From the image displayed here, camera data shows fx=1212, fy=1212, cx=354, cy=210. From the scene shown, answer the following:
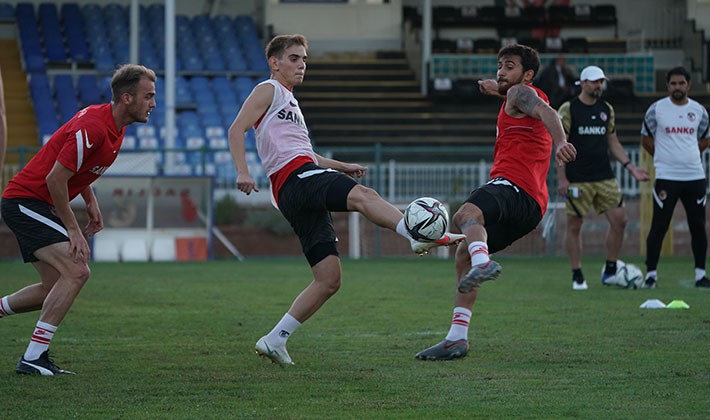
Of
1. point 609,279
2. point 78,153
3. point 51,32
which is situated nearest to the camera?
point 78,153

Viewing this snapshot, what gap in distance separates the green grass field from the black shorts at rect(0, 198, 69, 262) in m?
0.83

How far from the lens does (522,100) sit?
7.88 m

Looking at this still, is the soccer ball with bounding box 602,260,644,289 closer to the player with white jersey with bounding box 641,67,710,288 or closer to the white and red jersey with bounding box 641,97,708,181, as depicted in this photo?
the player with white jersey with bounding box 641,67,710,288

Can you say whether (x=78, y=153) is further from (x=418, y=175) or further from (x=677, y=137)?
(x=418, y=175)

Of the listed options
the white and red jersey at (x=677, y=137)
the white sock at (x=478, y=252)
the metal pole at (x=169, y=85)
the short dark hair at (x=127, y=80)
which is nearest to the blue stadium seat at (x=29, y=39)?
the metal pole at (x=169, y=85)

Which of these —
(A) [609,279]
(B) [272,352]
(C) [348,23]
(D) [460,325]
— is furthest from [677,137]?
(C) [348,23]

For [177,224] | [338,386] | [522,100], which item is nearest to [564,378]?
[338,386]

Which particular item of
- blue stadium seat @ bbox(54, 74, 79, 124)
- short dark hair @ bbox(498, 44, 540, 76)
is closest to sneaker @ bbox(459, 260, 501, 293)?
short dark hair @ bbox(498, 44, 540, 76)

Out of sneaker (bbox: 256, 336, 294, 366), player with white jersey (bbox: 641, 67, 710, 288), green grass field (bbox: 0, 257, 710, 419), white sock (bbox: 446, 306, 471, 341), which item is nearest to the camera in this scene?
green grass field (bbox: 0, 257, 710, 419)

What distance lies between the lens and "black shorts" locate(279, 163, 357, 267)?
7.22 m

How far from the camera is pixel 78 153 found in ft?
23.2

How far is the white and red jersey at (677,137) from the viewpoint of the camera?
13.2m

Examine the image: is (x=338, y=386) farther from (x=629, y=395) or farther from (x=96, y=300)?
(x=96, y=300)

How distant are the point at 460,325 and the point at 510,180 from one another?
1022 millimetres
